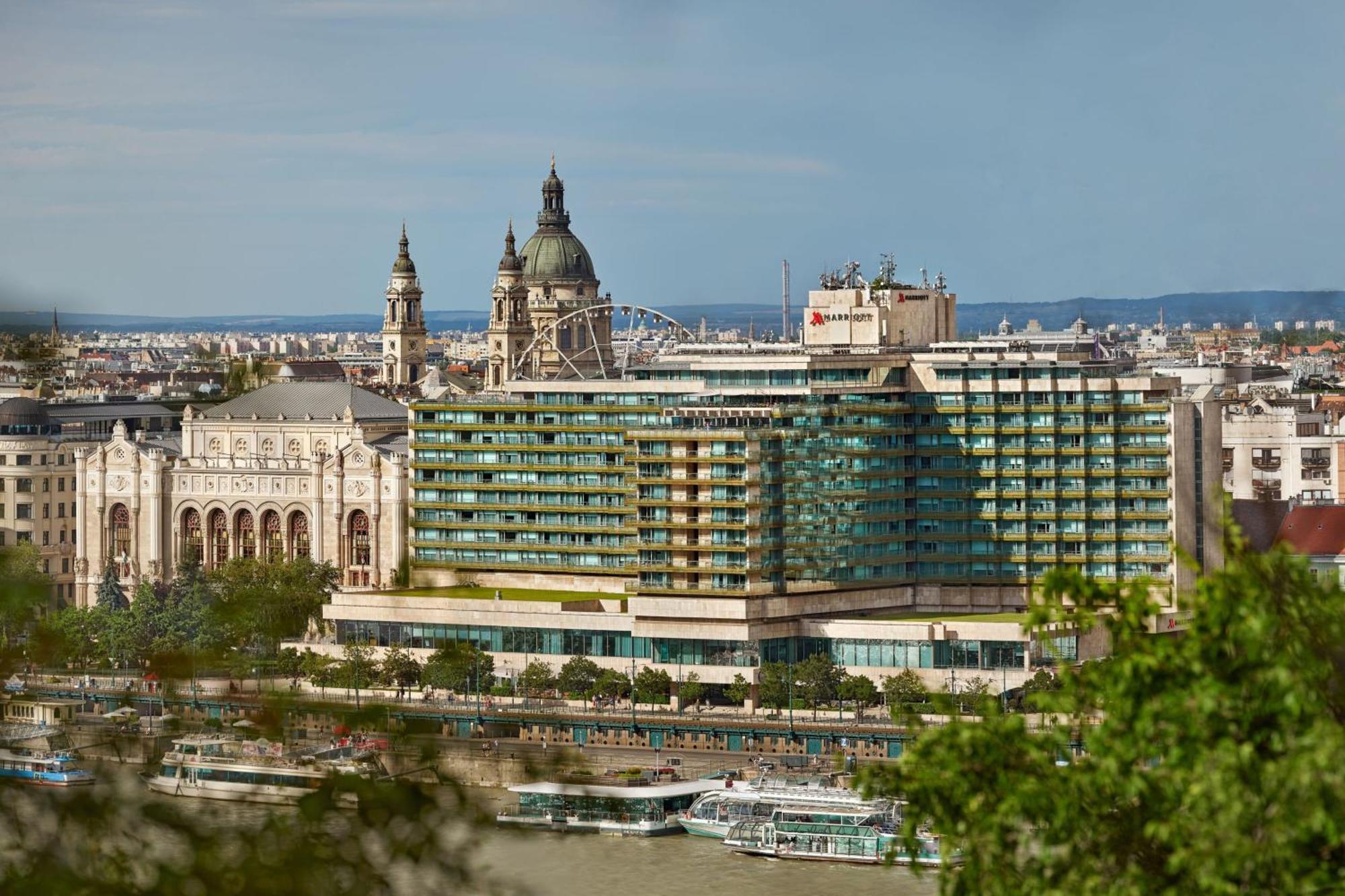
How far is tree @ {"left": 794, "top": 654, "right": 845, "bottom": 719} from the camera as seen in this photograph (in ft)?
183

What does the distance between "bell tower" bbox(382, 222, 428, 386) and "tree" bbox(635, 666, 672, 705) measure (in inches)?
2124

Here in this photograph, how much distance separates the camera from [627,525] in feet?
206

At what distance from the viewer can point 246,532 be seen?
75.6m

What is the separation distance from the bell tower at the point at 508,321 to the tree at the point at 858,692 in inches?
1903

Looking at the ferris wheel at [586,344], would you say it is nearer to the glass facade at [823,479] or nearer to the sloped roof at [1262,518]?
the glass facade at [823,479]

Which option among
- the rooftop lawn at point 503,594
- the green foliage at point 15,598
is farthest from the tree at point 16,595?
the rooftop lawn at point 503,594

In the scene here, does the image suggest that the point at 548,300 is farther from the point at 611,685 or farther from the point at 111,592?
the point at 611,685

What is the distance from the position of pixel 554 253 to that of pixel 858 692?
204ft

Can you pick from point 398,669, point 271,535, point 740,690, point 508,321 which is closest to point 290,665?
point 398,669

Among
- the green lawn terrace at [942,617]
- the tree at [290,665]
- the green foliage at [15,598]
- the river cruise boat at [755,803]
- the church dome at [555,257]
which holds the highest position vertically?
the church dome at [555,257]

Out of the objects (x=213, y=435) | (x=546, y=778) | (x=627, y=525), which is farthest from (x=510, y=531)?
(x=546, y=778)

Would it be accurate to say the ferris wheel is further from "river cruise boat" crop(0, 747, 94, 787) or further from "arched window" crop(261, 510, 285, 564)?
"river cruise boat" crop(0, 747, 94, 787)

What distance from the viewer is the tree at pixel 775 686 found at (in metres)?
56.0

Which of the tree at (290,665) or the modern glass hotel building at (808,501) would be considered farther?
the modern glass hotel building at (808,501)
